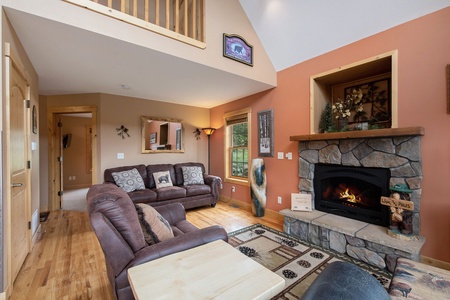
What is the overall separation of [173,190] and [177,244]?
7.98ft

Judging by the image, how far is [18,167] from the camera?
2010mm

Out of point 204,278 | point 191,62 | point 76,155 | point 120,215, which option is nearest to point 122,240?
point 120,215

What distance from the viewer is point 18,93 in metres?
2.07

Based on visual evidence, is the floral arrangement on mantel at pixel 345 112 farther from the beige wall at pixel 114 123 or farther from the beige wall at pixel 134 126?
the beige wall at pixel 114 123

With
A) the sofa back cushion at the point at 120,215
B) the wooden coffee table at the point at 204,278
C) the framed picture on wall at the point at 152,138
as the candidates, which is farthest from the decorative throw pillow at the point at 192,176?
the wooden coffee table at the point at 204,278

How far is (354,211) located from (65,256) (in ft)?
12.0

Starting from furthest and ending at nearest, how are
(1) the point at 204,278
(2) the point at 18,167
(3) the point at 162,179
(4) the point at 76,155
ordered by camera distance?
1. (4) the point at 76,155
2. (3) the point at 162,179
3. (2) the point at 18,167
4. (1) the point at 204,278

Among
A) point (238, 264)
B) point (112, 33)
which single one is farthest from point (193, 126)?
point (238, 264)

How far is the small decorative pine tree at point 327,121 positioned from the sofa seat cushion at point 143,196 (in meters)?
3.00

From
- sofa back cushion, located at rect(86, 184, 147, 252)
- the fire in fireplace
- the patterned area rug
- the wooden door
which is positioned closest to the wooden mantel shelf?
the fire in fireplace

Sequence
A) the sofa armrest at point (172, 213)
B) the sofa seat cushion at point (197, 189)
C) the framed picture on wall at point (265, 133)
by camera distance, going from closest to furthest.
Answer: the sofa armrest at point (172, 213) → the framed picture on wall at point (265, 133) → the sofa seat cushion at point (197, 189)

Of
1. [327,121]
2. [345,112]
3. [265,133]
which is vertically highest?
[345,112]

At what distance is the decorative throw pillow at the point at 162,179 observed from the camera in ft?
12.8

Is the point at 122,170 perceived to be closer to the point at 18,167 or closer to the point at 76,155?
the point at 18,167
